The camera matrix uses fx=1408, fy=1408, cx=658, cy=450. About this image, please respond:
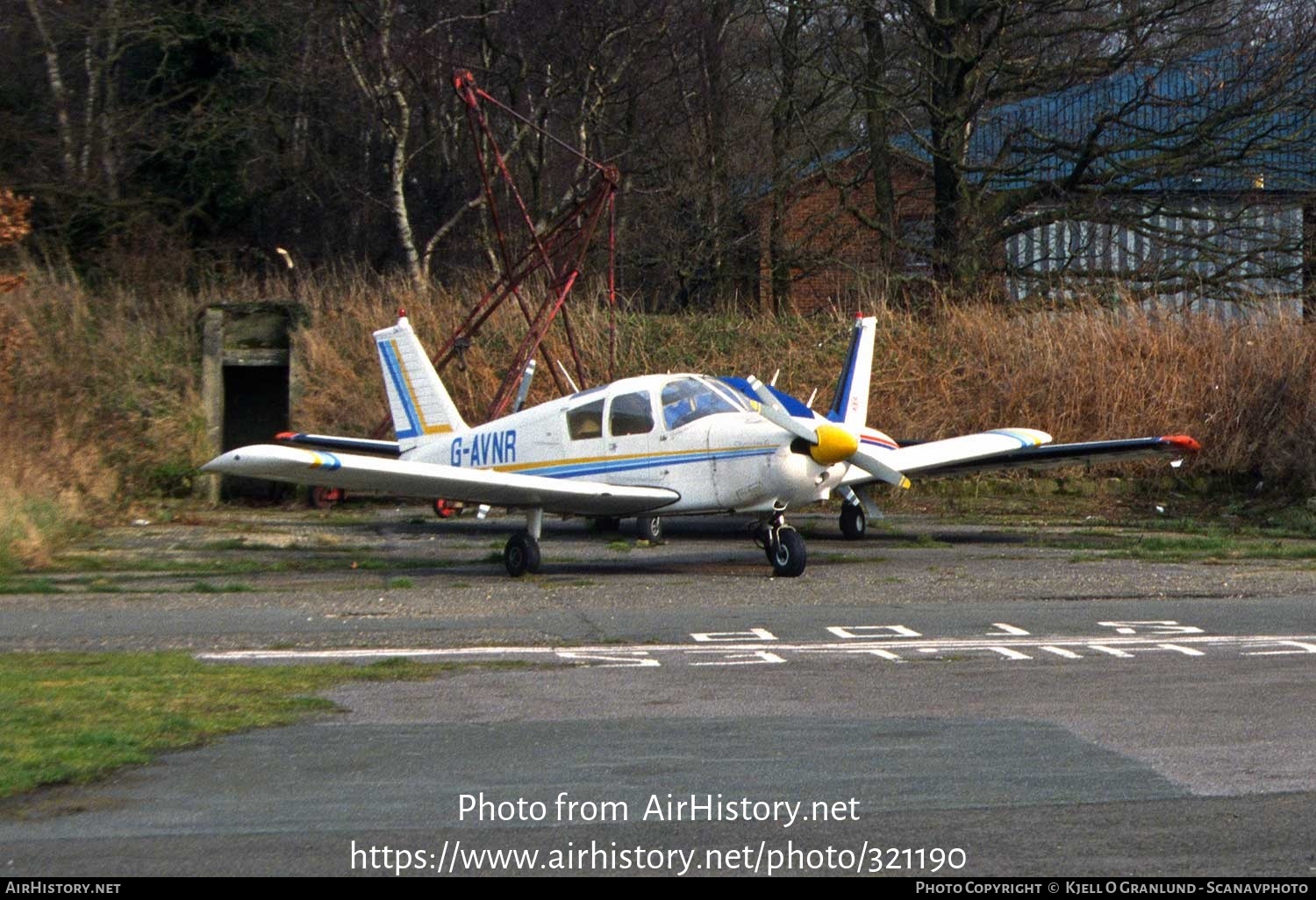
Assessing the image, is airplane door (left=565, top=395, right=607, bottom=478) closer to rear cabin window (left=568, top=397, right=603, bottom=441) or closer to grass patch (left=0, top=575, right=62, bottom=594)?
rear cabin window (left=568, top=397, right=603, bottom=441)

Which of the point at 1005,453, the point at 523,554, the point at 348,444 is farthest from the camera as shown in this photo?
the point at 348,444

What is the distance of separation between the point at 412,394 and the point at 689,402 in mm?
4486

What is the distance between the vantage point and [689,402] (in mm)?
14562

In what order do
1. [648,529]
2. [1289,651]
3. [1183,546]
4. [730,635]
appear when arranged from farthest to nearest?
[648,529], [1183,546], [730,635], [1289,651]

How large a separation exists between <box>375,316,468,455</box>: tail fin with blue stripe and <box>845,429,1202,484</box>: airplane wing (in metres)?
5.06

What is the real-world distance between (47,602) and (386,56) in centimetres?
2054

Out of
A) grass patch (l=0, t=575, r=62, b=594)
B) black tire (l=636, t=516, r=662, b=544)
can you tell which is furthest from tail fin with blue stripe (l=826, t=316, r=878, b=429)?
grass patch (l=0, t=575, r=62, b=594)

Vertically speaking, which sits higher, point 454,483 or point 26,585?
point 454,483

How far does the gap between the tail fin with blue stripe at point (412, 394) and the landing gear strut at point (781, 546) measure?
4.90 meters

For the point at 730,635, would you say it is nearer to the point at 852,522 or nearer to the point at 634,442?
the point at 634,442

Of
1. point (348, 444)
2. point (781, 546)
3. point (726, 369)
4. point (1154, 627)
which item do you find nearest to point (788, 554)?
point (781, 546)

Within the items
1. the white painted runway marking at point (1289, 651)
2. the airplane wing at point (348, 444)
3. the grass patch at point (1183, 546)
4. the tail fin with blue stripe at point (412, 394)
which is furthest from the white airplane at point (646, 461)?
the white painted runway marking at point (1289, 651)

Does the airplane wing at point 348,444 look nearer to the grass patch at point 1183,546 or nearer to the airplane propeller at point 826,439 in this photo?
the airplane propeller at point 826,439

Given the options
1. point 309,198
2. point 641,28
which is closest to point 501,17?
point 641,28
